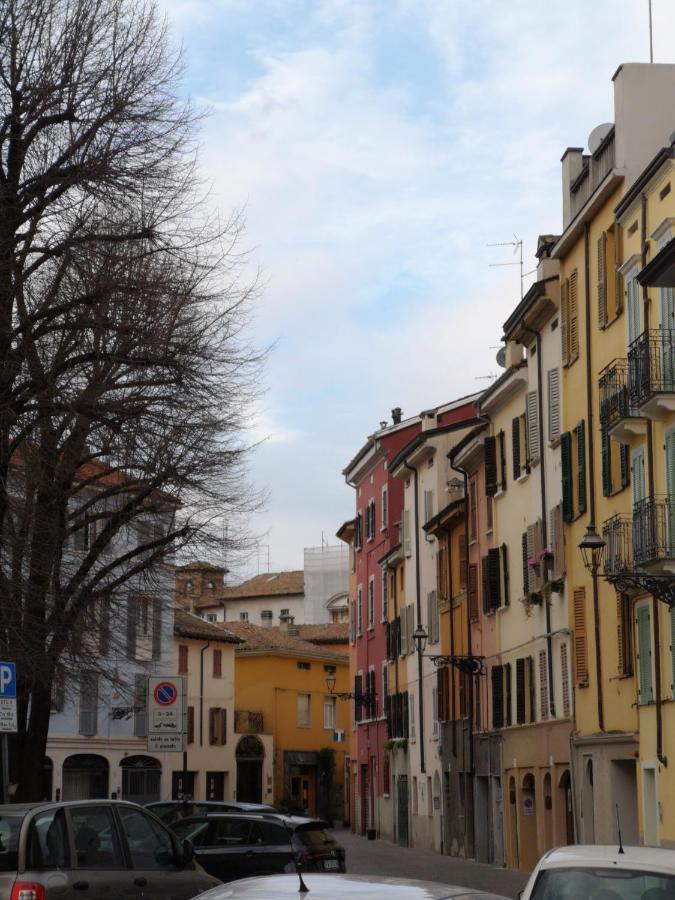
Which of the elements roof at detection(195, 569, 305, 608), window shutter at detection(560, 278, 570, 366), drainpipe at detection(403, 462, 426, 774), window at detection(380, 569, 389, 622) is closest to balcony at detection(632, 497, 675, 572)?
window shutter at detection(560, 278, 570, 366)

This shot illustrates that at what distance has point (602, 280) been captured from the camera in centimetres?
2961

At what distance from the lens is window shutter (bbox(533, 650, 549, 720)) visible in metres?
34.3

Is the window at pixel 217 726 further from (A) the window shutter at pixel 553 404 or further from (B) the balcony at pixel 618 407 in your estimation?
(B) the balcony at pixel 618 407

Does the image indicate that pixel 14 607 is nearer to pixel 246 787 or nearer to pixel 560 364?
pixel 560 364

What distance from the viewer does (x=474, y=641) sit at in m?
43.3

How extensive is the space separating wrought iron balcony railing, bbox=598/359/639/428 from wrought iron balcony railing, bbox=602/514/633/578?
5.58 ft

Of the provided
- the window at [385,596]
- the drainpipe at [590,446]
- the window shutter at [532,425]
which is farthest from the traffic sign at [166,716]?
the window at [385,596]

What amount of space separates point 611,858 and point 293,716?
7458cm

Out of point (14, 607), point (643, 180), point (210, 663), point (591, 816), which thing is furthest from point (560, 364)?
point (210, 663)

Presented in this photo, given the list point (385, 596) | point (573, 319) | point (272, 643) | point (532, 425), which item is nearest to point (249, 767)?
point (272, 643)

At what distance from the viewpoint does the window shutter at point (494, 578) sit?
3922 centimetres

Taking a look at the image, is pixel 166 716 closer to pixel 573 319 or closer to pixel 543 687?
pixel 573 319

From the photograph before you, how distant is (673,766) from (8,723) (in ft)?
36.6

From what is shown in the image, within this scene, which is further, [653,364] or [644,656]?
[644,656]
